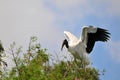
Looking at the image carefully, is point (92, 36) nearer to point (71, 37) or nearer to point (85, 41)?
point (85, 41)

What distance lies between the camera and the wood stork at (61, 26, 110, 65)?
23266 millimetres

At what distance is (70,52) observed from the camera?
24438 mm

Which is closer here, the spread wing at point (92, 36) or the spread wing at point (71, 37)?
the spread wing at point (92, 36)

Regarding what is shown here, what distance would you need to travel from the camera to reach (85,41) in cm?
2409

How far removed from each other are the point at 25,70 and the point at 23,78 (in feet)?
1.14

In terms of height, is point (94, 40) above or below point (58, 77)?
above

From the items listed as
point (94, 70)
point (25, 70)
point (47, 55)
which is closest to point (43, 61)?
point (47, 55)

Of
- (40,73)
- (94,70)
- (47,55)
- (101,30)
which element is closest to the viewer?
(40,73)

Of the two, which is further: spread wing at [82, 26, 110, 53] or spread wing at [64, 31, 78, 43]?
spread wing at [64, 31, 78, 43]

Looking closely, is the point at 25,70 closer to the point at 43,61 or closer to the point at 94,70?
the point at 43,61

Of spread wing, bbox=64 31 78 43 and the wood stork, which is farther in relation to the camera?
spread wing, bbox=64 31 78 43

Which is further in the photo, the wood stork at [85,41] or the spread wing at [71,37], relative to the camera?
the spread wing at [71,37]

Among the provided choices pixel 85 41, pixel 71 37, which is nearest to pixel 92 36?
pixel 85 41

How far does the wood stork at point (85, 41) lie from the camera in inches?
916
